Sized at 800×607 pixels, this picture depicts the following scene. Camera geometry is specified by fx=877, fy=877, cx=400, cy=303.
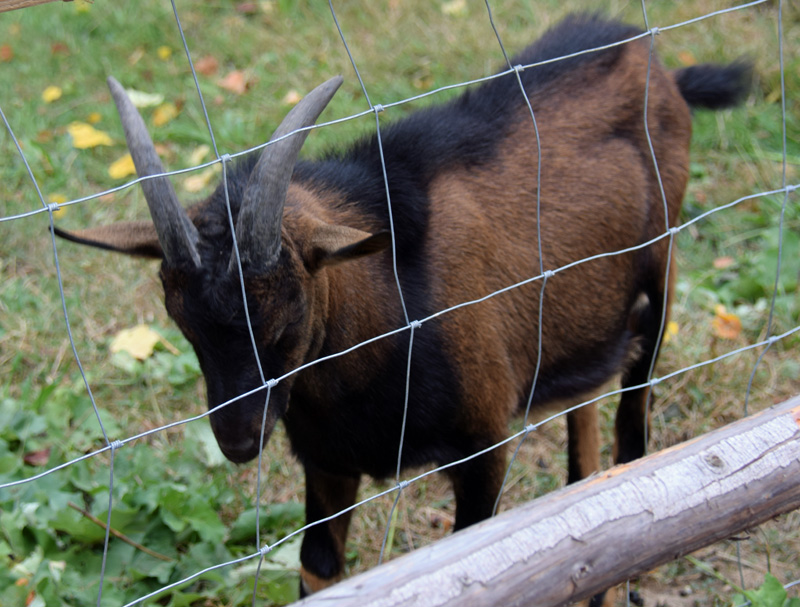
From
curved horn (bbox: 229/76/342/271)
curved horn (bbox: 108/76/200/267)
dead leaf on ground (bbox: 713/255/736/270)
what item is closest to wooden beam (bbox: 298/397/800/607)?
curved horn (bbox: 229/76/342/271)

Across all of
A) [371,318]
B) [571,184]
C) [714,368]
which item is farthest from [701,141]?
[371,318]

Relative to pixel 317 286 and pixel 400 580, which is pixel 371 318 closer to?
pixel 317 286

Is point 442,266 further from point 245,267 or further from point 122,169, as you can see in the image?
point 122,169

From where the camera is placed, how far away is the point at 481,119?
3080 millimetres

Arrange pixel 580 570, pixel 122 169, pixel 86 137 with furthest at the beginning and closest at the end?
pixel 86 137 → pixel 122 169 → pixel 580 570

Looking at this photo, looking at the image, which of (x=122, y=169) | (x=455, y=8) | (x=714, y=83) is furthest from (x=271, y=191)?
(x=455, y=8)

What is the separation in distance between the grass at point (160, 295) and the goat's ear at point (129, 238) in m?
0.91

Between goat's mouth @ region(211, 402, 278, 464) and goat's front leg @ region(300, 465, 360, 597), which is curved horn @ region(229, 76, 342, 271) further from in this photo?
goat's front leg @ region(300, 465, 360, 597)

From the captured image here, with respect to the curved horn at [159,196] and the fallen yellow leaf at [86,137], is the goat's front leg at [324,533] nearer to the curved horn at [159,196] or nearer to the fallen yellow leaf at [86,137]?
the curved horn at [159,196]

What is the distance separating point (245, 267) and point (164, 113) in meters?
3.81

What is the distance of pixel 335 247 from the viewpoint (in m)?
2.25

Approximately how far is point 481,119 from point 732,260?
7.08ft

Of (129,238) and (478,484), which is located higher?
(129,238)

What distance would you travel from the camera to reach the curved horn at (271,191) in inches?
83.8
